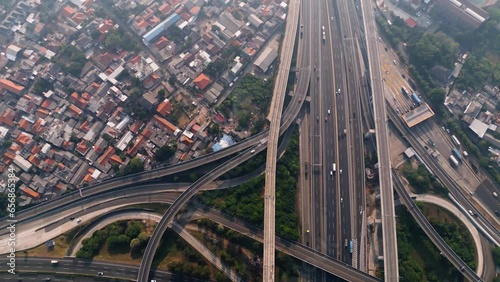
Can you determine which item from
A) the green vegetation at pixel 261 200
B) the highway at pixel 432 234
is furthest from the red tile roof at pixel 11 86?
the highway at pixel 432 234

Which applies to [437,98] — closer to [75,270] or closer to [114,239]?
[114,239]

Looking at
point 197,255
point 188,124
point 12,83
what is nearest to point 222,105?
point 188,124

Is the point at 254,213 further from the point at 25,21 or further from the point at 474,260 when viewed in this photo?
the point at 25,21

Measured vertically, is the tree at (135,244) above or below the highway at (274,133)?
below

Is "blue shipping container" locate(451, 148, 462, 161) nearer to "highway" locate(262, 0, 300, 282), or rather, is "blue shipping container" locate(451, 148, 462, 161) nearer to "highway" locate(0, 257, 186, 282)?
"highway" locate(262, 0, 300, 282)

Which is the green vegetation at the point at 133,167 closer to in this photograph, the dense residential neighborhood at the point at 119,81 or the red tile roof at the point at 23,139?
the dense residential neighborhood at the point at 119,81

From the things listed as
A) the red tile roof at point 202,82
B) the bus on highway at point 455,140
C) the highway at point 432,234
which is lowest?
the red tile roof at point 202,82

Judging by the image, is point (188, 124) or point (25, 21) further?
point (25, 21)
